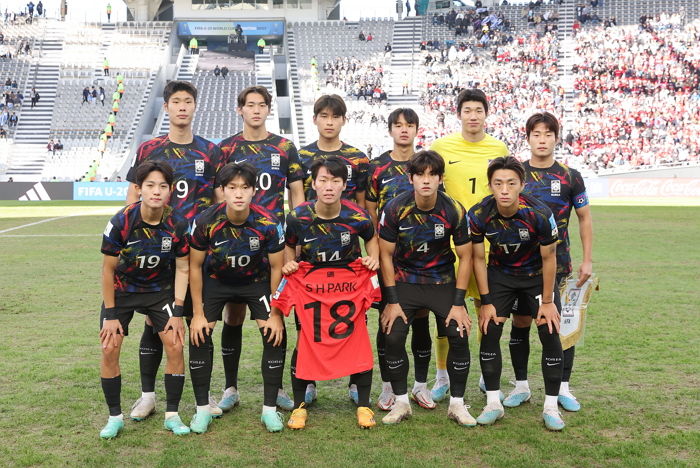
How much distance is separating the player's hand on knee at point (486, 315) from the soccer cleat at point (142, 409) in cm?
265

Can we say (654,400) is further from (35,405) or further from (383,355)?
(35,405)

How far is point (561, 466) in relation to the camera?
15.5 feet

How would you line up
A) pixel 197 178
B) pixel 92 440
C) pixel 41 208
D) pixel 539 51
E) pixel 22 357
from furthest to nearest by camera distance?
pixel 539 51, pixel 41 208, pixel 22 357, pixel 197 178, pixel 92 440

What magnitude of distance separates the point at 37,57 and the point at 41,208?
27.1 meters

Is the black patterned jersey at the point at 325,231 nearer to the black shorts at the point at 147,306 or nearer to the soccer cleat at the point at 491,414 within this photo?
the black shorts at the point at 147,306

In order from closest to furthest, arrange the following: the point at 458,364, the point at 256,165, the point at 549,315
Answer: the point at 549,315
the point at 458,364
the point at 256,165

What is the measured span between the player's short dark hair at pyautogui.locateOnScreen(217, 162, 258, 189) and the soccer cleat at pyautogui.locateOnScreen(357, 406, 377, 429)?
1882mm

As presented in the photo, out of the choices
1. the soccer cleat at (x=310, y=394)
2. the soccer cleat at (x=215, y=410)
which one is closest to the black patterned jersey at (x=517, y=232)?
the soccer cleat at (x=310, y=394)

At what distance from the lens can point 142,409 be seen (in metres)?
5.71

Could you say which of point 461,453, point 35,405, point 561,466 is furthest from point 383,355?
point 35,405

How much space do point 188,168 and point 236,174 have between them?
2.35 feet

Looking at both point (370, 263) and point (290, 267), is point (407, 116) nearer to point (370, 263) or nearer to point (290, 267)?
point (370, 263)

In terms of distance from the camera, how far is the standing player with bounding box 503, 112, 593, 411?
19.4ft

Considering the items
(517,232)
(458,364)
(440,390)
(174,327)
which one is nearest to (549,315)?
(517,232)
